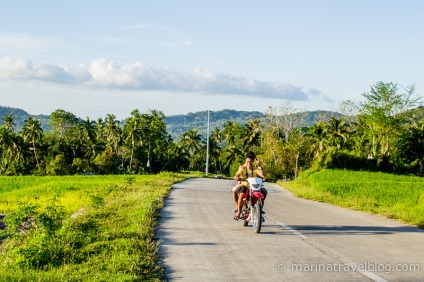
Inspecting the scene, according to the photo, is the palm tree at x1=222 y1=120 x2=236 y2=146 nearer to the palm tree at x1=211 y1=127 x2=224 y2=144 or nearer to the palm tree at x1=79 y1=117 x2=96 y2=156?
the palm tree at x1=211 y1=127 x2=224 y2=144

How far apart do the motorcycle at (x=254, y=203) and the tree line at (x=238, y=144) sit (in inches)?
1730

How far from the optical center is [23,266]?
23.6 feet

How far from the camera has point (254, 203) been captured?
431 inches

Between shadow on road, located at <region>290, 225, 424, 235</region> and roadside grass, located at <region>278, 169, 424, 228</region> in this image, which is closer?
shadow on road, located at <region>290, 225, 424, 235</region>

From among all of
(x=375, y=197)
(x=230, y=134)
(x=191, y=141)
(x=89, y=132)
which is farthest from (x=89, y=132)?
(x=375, y=197)

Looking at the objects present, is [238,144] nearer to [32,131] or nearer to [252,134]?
[252,134]

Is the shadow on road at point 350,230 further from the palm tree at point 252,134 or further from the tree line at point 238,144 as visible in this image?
the palm tree at point 252,134

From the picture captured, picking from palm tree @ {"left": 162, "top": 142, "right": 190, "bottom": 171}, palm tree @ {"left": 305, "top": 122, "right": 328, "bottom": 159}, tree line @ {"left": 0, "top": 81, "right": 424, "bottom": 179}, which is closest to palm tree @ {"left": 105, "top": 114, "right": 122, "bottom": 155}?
tree line @ {"left": 0, "top": 81, "right": 424, "bottom": 179}

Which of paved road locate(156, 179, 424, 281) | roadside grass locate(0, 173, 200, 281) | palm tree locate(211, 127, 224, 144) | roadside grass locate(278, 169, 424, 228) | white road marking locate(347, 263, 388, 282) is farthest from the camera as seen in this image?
palm tree locate(211, 127, 224, 144)

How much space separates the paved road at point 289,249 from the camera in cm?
698

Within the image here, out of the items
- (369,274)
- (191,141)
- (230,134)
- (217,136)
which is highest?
(369,274)

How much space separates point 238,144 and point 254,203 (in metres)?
83.7

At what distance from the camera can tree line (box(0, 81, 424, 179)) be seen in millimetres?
64688

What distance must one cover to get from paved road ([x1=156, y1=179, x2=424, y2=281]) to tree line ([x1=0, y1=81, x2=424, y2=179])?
42827mm
